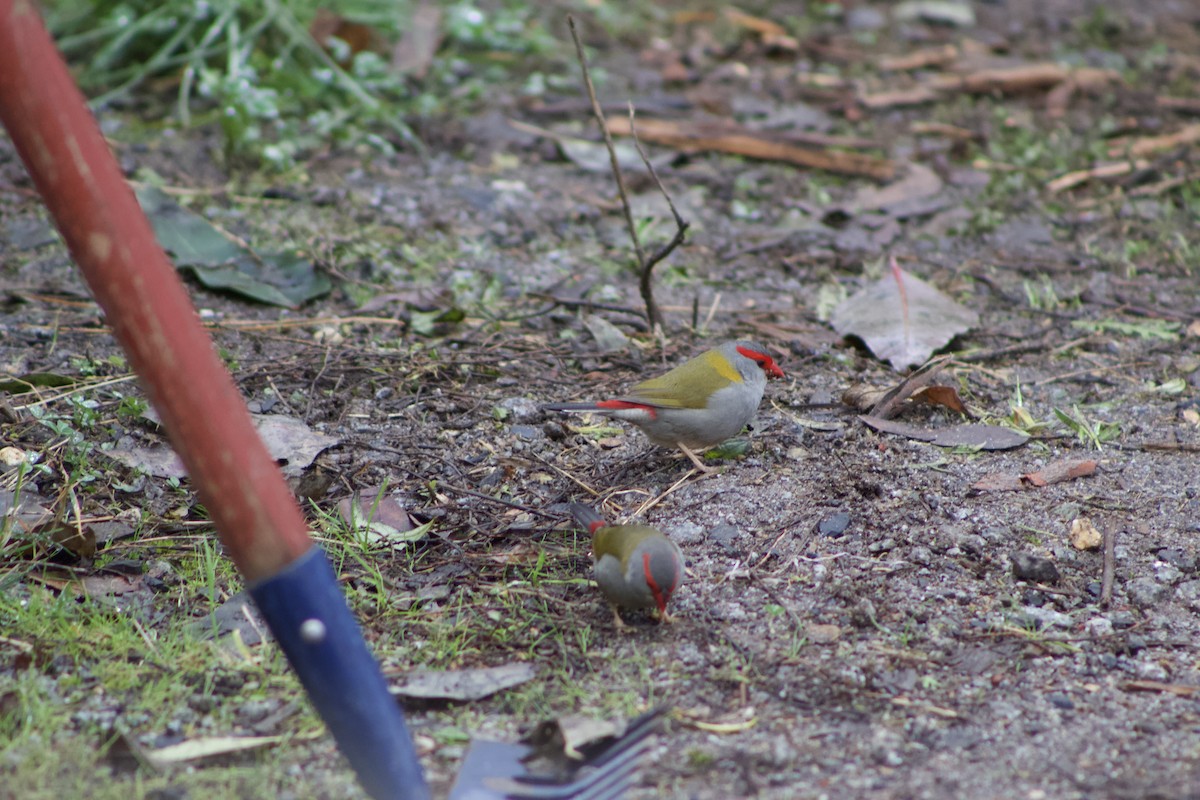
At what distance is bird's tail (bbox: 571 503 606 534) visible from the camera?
390 centimetres

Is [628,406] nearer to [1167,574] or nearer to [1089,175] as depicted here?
[1167,574]

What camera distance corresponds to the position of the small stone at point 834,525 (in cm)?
401

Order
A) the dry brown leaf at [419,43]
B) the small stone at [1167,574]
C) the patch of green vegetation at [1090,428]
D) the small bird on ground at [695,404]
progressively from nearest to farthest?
the small stone at [1167,574]
the small bird on ground at [695,404]
the patch of green vegetation at [1090,428]
the dry brown leaf at [419,43]

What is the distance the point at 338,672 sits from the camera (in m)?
2.57

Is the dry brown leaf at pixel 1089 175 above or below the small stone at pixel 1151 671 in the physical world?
below

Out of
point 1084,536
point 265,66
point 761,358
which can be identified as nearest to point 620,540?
point 761,358

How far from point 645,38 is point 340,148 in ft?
10.1

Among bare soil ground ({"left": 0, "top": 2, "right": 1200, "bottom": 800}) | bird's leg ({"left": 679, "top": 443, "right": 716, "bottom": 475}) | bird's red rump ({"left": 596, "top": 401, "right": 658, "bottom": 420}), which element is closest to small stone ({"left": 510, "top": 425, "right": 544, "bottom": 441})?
bare soil ground ({"left": 0, "top": 2, "right": 1200, "bottom": 800})

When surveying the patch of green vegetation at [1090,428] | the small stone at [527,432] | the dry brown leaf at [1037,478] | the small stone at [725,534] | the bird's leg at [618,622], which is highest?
the dry brown leaf at [1037,478]

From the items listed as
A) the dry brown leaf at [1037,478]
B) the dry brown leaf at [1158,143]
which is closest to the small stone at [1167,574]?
the dry brown leaf at [1037,478]

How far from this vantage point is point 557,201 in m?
7.02

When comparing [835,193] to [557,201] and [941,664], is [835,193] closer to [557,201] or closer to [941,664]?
[557,201]

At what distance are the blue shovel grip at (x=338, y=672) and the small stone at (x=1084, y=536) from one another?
7.94 ft

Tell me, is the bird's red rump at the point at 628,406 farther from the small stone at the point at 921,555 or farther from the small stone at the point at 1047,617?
the small stone at the point at 1047,617
